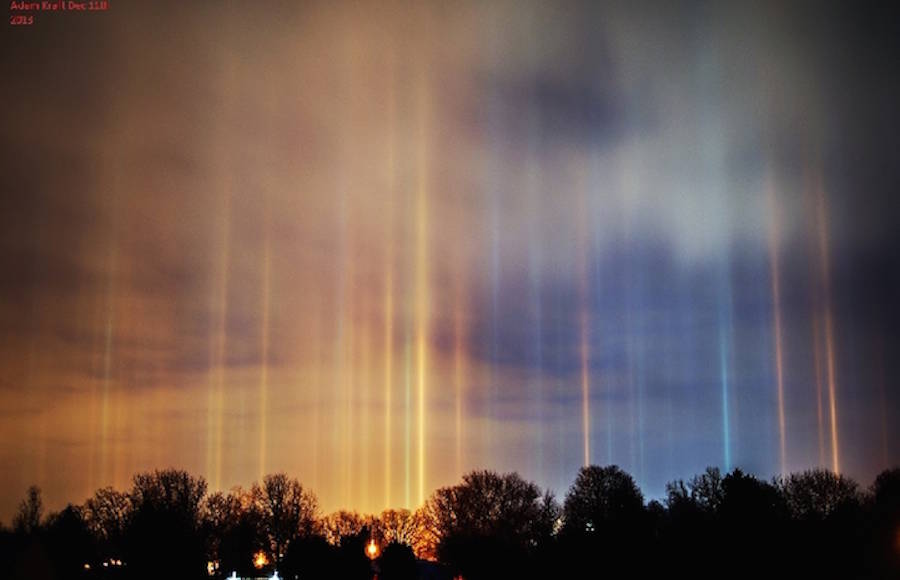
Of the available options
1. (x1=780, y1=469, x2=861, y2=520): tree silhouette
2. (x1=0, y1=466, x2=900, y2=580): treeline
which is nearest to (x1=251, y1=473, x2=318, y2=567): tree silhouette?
(x1=0, y1=466, x2=900, y2=580): treeline

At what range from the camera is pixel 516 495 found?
147750mm

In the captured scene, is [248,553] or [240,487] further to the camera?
[240,487]

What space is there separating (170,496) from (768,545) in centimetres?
9290

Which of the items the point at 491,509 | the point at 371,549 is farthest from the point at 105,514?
the point at 371,549

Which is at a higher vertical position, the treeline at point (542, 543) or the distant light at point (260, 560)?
the treeline at point (542, 543)

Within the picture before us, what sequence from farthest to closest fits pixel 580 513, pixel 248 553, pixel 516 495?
pixel 516 495 → pixel 580 513 → pixel 248 553

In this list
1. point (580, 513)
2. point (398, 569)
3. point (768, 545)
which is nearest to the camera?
point (398, 569)

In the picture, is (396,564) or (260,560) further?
(260,560)

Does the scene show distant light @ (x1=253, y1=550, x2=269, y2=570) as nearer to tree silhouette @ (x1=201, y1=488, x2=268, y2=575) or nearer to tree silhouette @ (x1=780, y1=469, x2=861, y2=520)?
tree silhouette @ (x1=201, y1=488, x2=268, y2=575)

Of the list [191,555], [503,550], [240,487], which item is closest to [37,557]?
[191,555]

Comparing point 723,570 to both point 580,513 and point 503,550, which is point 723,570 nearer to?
point 503,550

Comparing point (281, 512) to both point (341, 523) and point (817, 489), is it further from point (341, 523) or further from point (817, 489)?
point (817, 489)

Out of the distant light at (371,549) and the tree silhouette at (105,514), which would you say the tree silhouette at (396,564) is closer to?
the distant light at (371,549)

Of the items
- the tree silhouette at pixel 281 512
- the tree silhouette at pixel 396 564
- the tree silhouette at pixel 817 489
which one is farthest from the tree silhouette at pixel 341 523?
the tree silhouette at pixel 396 564
